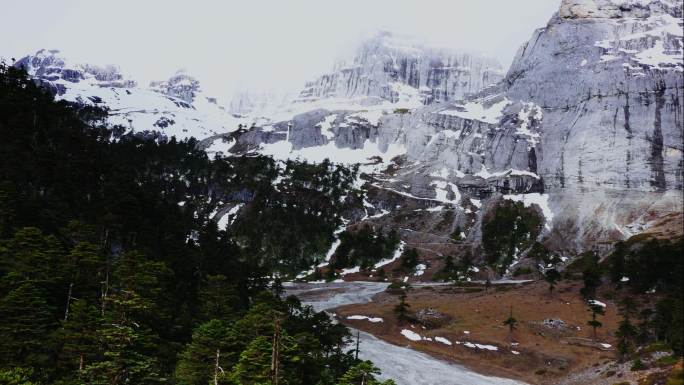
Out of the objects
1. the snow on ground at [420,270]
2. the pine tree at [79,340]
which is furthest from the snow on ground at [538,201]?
the pine tree at [79,340]

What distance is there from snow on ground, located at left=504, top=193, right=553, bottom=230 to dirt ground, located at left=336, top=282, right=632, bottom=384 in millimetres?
56147

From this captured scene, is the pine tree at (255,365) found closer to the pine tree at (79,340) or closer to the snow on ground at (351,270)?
the pine tree at (79,340)

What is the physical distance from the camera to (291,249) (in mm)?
181875

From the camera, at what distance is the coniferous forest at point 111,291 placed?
30.5 m

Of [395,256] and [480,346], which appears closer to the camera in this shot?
[480,346]

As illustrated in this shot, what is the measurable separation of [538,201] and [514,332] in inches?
4282

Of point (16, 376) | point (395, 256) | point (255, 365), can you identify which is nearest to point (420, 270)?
point (395, 256)

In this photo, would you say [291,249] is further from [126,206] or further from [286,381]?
[286,381]

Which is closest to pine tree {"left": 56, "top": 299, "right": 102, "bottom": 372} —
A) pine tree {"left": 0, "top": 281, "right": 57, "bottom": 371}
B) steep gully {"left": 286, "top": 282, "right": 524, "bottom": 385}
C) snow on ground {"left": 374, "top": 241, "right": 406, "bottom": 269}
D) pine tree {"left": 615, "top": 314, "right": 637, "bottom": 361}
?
pine tree {"left": 0, "top": 281, "right": 57, "bottom": 371}

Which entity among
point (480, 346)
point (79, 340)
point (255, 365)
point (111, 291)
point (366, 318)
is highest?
point (111, 291)

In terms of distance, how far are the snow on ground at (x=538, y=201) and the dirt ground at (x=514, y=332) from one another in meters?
56.1

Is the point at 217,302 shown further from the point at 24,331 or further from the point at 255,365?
the point at 255,365

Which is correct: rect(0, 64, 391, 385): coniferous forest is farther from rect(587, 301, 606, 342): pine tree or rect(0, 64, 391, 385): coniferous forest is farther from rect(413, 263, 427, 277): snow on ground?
rect(413, 263, 427, 277): snow on ground

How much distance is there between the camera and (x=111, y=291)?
41.2 meters
